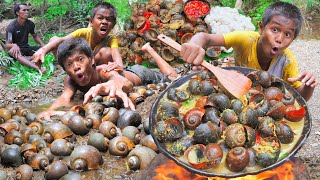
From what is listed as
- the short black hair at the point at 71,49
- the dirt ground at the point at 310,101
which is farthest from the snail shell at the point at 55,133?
the short black hair at the point at 71,49

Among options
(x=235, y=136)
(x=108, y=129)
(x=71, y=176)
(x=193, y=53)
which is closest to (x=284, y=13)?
(x=193, y=53)

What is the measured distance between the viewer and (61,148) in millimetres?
3859

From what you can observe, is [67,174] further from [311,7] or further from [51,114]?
[311,7]

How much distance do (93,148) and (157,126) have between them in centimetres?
128

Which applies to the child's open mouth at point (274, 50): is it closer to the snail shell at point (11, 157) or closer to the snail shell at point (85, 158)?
the snail shell at point (85, 158)

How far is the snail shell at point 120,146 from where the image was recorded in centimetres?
395

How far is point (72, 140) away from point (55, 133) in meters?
0.19

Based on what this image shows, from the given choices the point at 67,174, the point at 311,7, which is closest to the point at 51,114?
the point at 67,174

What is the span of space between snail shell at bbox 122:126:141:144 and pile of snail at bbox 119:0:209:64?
415cm

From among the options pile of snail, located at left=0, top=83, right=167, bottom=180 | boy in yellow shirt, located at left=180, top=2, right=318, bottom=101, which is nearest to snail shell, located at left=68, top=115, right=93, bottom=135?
pile of snail, located at left=0, top=83, right=167, bottom=180

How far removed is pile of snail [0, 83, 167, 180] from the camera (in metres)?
3.68

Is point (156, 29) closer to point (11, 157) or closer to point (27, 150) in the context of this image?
point (27, 150)

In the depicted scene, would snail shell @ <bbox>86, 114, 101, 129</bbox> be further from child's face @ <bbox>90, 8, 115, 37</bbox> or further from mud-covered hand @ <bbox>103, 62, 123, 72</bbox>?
child's face @ <bbox>90, 8, 115, 37</bbox>

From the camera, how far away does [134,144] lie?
409cm
